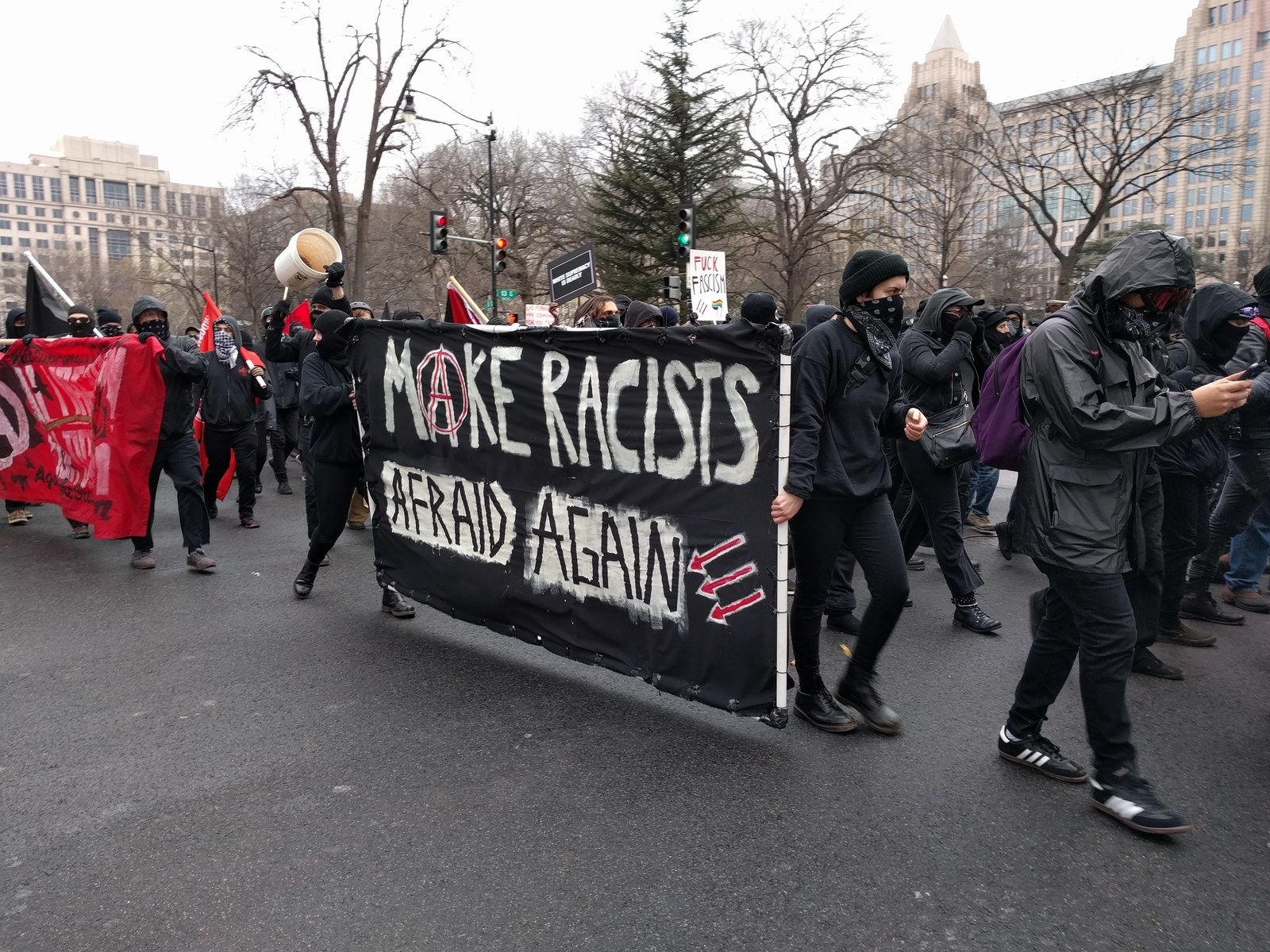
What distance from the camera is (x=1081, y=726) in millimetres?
4062

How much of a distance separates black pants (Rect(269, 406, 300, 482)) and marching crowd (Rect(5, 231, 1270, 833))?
15.8ft

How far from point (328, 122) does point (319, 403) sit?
26.6 m

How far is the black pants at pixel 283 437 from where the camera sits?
10.8m

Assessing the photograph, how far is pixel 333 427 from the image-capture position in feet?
18.5

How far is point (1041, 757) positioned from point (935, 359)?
2.67m

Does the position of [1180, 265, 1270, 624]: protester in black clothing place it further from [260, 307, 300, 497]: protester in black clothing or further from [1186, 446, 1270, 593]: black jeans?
[260, 307, 300, 497]: protester in black clothing

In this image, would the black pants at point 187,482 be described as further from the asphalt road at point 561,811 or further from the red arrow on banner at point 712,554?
the red arrow on banner at point 712,554

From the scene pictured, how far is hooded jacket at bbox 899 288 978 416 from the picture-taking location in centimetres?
556

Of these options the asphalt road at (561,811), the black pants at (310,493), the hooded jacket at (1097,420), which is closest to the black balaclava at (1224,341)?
the asphalt road at (561,811)

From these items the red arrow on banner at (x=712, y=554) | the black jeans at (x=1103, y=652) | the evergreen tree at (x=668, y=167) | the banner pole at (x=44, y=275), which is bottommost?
the black jeans at (x=1103, y=652)

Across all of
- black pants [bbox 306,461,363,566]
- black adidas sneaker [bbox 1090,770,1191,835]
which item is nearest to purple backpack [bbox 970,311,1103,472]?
black adidas sneaker [bbox 1090,770,1191,835]

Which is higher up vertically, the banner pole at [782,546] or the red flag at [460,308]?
the red flag at [460,308]

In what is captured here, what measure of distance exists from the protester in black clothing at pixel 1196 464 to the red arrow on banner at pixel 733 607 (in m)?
2.32

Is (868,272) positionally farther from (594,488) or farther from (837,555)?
(594,488)
